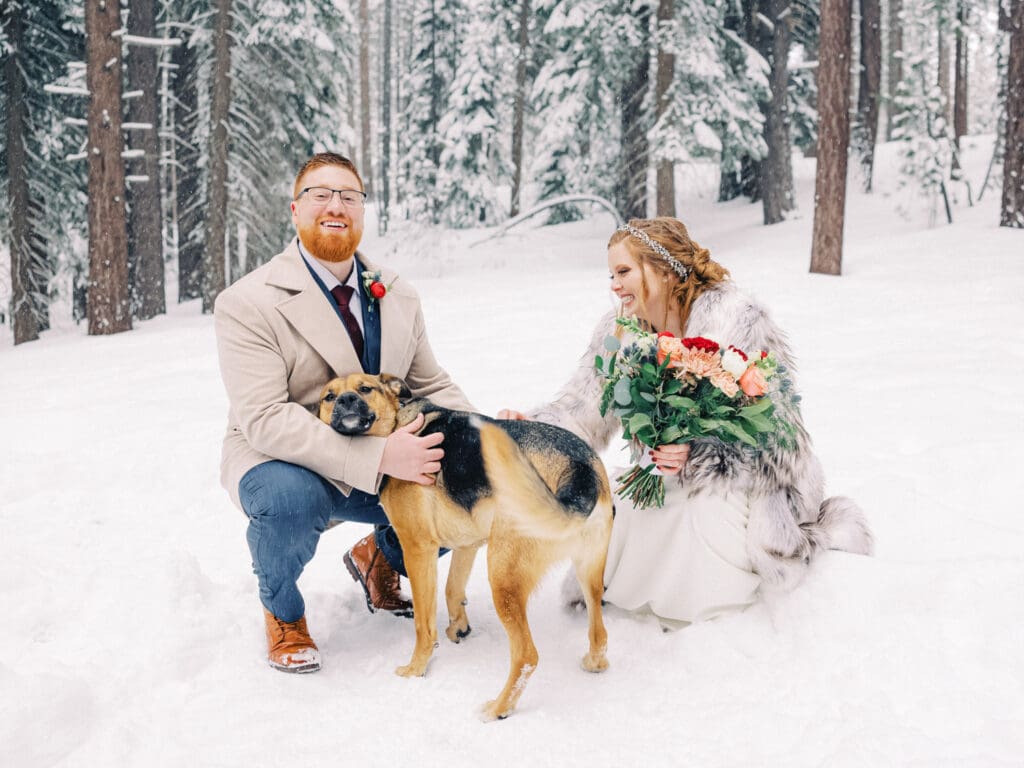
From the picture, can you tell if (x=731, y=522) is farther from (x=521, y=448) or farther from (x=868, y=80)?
(x=868, y=80)

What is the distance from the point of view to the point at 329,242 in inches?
122

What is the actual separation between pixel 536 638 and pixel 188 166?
1615 cm

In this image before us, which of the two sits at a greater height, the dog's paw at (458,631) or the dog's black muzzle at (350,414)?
the dog's black muzzle at (350,414)

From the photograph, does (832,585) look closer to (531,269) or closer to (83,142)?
(531,269)

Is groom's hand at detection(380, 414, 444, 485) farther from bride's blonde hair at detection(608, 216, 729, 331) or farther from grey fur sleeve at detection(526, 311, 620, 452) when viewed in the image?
bride's blonde hair at detection(608, 216, 729, 331)

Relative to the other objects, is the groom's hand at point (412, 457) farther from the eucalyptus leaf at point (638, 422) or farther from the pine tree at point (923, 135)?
the pine tree at point (923, 135)

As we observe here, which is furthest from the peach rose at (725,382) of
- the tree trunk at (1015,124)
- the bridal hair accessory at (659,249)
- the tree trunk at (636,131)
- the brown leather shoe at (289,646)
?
the tree trunk at (636,131)

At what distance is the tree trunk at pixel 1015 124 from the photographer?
10836 mm

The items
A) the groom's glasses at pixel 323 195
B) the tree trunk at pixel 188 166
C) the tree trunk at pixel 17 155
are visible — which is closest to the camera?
the groom's glasses at pixel 323 195

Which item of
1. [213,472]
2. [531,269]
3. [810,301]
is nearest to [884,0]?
[531,269]

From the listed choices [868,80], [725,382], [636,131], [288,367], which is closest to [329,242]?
[288,367]

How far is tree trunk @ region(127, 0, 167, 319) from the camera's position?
14.2m

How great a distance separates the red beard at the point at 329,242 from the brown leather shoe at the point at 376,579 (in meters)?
1.36

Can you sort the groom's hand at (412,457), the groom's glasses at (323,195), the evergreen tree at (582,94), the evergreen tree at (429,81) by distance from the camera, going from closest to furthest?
the groom's hand at (412,457) < the groom's glasses at (323,195) < the evergreen tree at (582,94) < the evergreen tree at (429,81)
